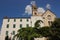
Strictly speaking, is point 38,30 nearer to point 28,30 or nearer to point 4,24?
point 28,30

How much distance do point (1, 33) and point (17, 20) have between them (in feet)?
31.8

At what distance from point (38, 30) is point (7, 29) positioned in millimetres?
28627

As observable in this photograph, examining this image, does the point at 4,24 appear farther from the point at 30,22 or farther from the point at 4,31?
the point at 30,22

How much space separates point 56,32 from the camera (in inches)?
1875

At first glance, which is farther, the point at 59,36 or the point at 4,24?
the point at 4,24

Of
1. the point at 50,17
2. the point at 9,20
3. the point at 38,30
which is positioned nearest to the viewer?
the point at 38,30

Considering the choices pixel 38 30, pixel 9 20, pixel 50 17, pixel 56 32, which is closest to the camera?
pixel 56 32

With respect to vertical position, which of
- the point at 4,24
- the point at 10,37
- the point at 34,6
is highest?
the point at 34,6

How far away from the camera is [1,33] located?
7719cm

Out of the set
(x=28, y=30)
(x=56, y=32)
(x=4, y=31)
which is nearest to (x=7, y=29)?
(x=4, y=31)

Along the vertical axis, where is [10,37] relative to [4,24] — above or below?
below

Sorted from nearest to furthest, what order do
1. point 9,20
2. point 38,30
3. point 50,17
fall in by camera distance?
point 38,30
point 50,17
point 9,20

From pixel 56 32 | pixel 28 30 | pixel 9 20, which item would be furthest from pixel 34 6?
pixel 56 32

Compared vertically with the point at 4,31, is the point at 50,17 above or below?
above
